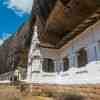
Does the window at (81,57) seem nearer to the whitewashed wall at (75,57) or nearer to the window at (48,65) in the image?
the whitewashed wall at (75,57)

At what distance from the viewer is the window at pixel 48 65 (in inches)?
621

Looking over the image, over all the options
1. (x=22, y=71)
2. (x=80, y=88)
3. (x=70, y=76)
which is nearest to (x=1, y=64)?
(x=22, y=71)

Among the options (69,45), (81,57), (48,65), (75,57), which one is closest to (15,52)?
(48,65)

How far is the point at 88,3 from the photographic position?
859 cm

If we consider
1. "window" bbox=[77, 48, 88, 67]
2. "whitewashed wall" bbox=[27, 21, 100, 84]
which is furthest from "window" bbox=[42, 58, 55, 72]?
"window" bbox=[77, 48, 88, 67]

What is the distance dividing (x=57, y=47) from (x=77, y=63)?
4.00 meters

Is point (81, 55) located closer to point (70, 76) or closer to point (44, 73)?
point (70, 76)

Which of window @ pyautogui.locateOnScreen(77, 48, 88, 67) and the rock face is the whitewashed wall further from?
the rock face

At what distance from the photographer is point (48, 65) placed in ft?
52.5

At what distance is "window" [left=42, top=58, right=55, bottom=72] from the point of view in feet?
51.8

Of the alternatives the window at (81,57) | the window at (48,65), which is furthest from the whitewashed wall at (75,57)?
the window at (48,65)

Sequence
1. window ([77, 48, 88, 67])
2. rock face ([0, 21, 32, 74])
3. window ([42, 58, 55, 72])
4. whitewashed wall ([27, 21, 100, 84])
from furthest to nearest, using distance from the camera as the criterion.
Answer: rock face ([0, 21, 32, 74]) → window ([42, 58, 55, 72]) → window ([77, 48, 88, 67]) → whitewashed wall ([27, 21, 100, 84])

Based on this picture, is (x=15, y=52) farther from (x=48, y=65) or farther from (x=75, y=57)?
(x=75, y=57)

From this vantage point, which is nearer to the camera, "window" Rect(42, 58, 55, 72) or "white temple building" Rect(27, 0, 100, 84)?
"white temple building" Rect(27, 0, 100, 84)
